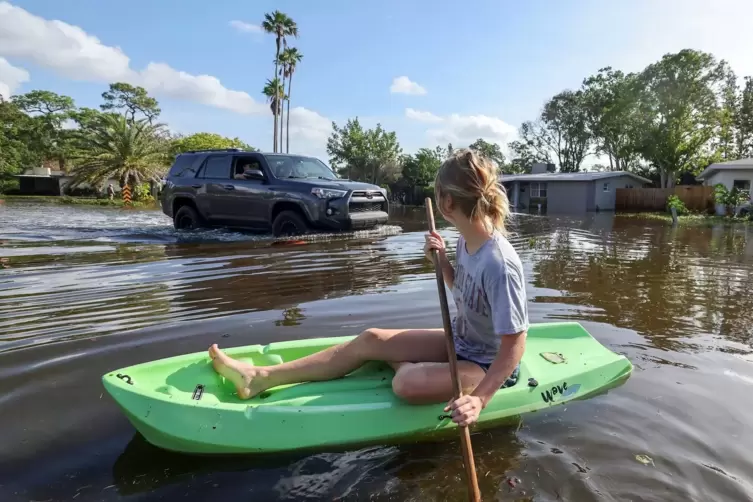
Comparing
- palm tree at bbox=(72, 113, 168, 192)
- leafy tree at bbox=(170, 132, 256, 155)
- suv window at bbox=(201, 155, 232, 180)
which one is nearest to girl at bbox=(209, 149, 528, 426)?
suv window at bbox=(201, 155, 232, 180)

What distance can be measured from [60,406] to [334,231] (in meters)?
7.50

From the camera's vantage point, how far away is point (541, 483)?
103 inches

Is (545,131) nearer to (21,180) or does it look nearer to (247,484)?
(21,180)

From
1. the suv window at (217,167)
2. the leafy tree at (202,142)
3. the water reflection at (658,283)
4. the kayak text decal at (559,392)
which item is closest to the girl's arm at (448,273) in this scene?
the kayak text decal at (559,392)

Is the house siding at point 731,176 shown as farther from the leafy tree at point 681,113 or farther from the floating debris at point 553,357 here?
the floating debris at point 553,357

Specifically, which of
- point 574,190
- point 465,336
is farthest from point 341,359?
point 574,190

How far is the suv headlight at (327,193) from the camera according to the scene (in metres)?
10.2

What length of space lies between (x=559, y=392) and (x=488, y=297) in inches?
43.9

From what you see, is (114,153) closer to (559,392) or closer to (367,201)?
(367,201)

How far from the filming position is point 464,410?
2.28 meters

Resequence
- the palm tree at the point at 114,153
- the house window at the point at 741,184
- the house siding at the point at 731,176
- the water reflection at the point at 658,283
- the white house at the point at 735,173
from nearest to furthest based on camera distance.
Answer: the water reflection at the point at 658,283
the white house at the point at 735,173
the house siding at the point at 731,176
the house window at the point at 741,184
the palm tree at the point at 114,153

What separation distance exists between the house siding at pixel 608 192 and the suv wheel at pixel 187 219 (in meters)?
27.3

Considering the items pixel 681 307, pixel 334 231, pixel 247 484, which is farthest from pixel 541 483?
pixel 334 231

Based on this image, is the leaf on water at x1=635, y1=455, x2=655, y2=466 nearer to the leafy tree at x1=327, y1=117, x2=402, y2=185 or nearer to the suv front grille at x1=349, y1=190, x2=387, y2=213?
the suv front grille at x1=349, y1=190, x2=387, y2=213
